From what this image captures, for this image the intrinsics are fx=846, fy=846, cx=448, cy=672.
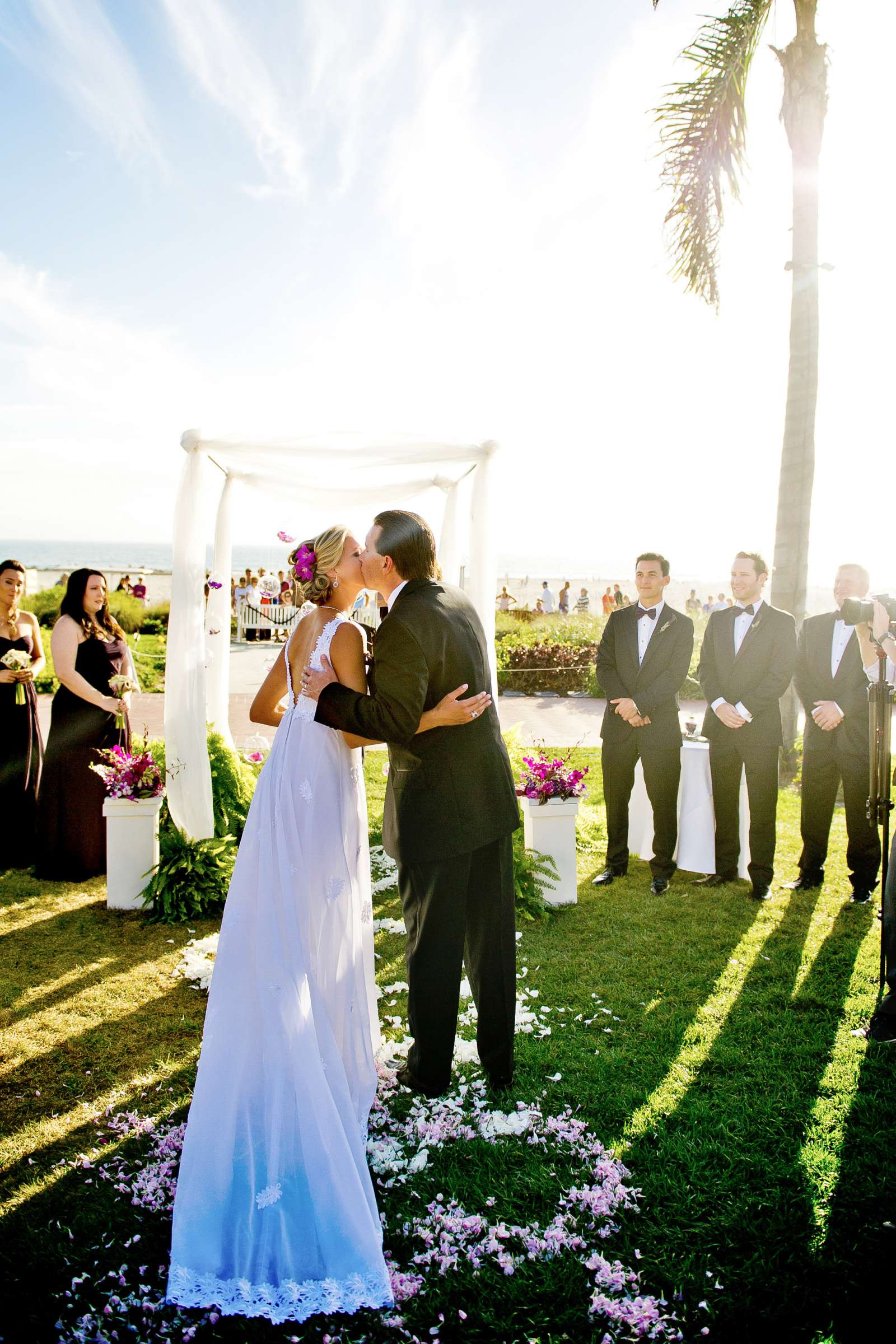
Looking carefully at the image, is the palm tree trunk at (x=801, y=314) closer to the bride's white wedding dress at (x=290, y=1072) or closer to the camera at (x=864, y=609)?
the camera at (x=864, y=609)

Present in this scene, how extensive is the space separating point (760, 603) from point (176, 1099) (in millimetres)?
5012

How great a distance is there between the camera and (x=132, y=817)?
5816mm

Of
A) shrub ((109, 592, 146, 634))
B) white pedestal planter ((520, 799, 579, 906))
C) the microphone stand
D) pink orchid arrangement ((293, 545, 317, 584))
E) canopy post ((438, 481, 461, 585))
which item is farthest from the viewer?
shrub ((109, 592, 146, 634))

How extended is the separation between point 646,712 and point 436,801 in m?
3.39

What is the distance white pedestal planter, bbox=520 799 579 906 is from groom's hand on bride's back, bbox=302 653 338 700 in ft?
10.9

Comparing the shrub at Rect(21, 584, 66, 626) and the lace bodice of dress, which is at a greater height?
the shrub at Rect(21, 584, 66, 626)

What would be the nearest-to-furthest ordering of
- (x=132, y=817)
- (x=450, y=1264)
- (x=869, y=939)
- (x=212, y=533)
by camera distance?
(x=450, y=1264) → (x=869, y=939) → (x=132, y=817) → (x=212, y=533)

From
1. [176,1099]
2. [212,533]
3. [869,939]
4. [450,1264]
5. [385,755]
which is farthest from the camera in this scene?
[385,755]

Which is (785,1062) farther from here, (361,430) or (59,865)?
(59,865)

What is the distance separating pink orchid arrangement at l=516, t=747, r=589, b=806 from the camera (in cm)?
600

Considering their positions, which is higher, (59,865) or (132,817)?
(132,817)

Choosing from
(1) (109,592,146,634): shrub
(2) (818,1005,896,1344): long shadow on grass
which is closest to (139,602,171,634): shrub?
(1) (109,592,146,634): shrub

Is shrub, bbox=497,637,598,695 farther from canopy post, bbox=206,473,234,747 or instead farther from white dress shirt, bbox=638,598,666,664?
white dress shirt, bbox=638,598,666,664

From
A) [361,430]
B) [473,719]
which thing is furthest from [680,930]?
[361,430]
